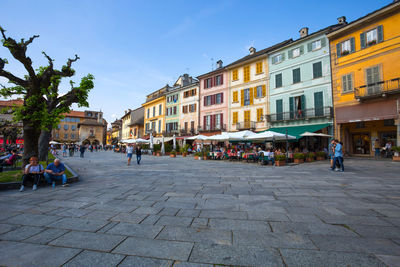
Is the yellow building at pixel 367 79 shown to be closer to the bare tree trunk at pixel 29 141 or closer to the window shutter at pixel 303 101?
the window shutter at pixel 303 101

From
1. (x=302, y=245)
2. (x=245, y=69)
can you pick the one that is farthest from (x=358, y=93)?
(x=302, y=245)

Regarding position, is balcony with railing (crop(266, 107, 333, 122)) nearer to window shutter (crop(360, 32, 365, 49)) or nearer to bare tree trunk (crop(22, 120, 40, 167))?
window shutter (crop(360, 32, 365, 49))

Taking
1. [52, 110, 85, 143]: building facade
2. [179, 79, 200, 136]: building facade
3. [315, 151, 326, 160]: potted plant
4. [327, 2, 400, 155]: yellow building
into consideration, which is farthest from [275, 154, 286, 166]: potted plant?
[52, 110, 85, 143]: building facade

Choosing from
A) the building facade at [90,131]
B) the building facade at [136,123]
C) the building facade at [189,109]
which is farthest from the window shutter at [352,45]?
the building facade at [90,131]

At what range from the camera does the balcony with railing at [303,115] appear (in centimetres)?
1744

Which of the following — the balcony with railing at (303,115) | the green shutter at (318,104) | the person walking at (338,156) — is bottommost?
the person walking at (338,156)

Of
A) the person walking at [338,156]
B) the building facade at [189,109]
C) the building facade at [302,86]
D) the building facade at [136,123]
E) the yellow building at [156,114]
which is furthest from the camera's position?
the building facade at [136,123]

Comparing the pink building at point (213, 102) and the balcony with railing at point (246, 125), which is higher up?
the pink building at point (213, 102)

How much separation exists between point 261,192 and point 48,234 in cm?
462

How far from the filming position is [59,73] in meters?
8.63

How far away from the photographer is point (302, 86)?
63.7 feet

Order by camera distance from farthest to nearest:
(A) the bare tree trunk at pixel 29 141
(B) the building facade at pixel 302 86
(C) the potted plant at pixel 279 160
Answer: (B) the building facade at pixel 302 86 → (C) the potted plant at pixel 279 160 → (A) the bare tree trunk at pixel 29 141

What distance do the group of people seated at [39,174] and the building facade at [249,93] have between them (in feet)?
62.9

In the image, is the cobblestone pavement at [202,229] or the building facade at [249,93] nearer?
the cobblestone pavement at [202,229]
